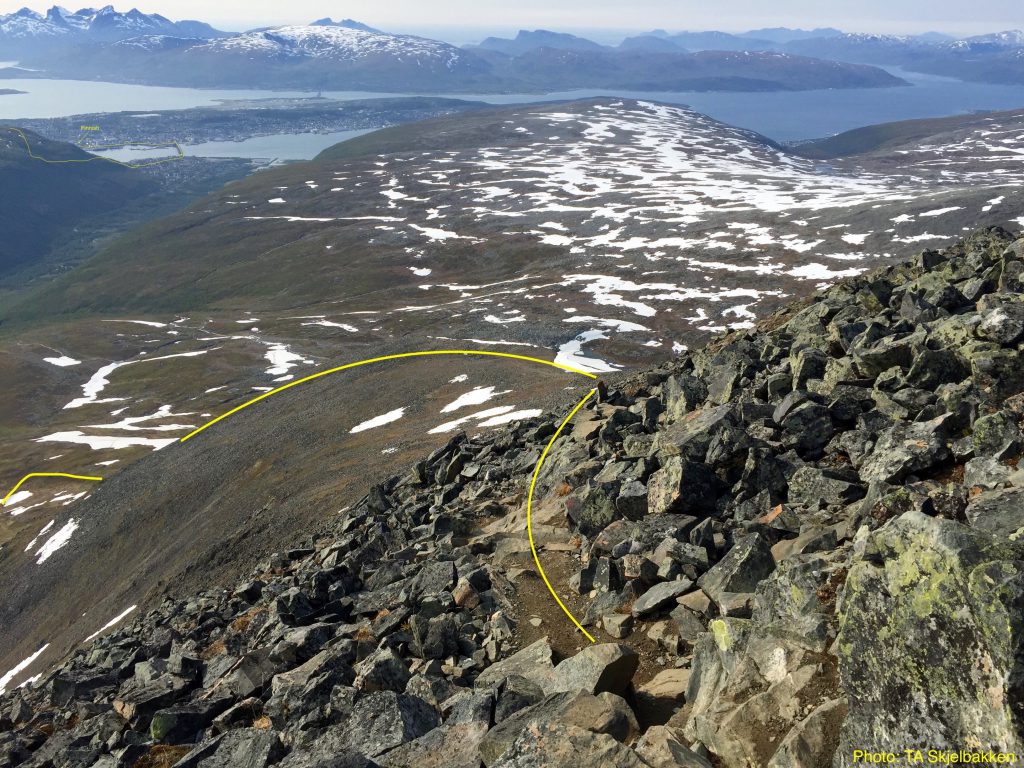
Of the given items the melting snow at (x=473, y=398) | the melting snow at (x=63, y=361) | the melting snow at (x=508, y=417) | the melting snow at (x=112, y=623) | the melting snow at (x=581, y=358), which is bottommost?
the melting snow at (x=63, y=361)

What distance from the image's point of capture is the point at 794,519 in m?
15.0

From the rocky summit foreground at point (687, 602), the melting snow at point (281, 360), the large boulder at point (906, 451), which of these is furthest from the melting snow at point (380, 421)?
the large boulder at point (906, 451)

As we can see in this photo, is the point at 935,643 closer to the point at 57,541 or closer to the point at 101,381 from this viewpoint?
the point at 57,541

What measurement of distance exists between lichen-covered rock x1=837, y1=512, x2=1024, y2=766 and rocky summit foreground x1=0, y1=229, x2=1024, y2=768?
0.03m

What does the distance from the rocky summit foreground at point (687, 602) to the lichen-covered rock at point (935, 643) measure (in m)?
0.03

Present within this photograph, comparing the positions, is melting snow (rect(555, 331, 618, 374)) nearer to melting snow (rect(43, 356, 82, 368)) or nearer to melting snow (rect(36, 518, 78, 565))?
melting snow (rect(36, 518, 78, 565))

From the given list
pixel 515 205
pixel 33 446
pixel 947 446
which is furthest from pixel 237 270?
pixel 947 446

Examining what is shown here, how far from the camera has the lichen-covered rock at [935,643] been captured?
7191mm

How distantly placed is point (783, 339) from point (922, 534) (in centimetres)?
1934

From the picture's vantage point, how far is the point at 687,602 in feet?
45.9

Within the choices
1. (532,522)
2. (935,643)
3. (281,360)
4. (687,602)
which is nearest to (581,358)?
(281,360)

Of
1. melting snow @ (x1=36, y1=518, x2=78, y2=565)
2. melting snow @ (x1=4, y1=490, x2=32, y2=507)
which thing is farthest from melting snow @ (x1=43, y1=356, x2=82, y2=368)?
melting snow @ (x1=36, y1=518, x2=78, y2=565)

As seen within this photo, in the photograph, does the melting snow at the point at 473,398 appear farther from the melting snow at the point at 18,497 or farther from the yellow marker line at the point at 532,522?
the melting snow at the point at 18,497

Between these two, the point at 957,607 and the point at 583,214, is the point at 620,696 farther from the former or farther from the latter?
the point at 583,214
